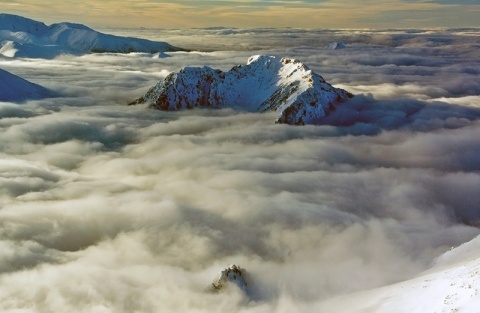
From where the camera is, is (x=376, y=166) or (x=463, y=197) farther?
(x=376, y=166)

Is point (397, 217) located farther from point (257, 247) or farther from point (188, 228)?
point (188, 228)

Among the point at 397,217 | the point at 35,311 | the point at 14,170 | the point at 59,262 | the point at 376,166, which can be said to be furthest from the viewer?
the point at 376,166

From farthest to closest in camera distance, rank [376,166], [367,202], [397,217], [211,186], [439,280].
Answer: [376,166], [211,186], [367,202], [397,217], [439,280]

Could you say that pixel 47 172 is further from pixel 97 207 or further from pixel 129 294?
pixel 129 294

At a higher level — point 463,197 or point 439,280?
point 439,280

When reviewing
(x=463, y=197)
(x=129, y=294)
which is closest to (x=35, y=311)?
(x=129, y=294)

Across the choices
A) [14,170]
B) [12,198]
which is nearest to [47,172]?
[14,170]
